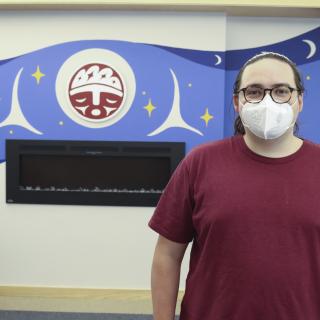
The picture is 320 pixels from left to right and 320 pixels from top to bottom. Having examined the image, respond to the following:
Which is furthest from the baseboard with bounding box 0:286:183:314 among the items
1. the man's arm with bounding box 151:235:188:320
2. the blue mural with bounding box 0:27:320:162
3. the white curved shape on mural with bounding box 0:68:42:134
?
the man's arm with bounding box 151:235:188:320

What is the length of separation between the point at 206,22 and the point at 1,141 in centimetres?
184

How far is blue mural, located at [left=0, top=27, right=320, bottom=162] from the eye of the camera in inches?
120

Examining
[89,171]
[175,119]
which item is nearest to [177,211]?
[175,119]

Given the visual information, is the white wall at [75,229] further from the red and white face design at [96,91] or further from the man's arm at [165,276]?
the man's arm at [165,276]

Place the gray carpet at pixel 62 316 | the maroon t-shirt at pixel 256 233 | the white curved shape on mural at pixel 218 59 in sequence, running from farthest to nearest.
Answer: the white curved shape on mural at pixel 218 59, the gray carpet at pixel 62 316, the maroon t-shirt at pixel 256 233

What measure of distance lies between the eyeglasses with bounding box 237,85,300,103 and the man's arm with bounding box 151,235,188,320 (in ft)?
1.39

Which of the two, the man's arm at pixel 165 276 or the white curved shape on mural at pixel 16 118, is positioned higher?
the white curved shape on mural at pixel 16 118

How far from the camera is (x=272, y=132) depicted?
38.4 inches

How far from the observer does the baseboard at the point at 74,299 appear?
3062 millimetres

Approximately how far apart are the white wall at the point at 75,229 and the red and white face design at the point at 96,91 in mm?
265

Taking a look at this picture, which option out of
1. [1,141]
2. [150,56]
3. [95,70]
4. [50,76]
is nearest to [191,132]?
[150,56]

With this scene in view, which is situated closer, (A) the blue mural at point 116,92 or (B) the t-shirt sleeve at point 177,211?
(B) the t-shirt sleeve at point 177,211

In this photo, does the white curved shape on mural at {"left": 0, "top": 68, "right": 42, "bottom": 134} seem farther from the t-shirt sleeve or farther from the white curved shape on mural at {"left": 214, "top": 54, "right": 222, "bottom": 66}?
the t-shirt sleeve

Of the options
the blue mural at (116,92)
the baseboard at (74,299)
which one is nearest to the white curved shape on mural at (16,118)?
the blue mural at (116,92)
